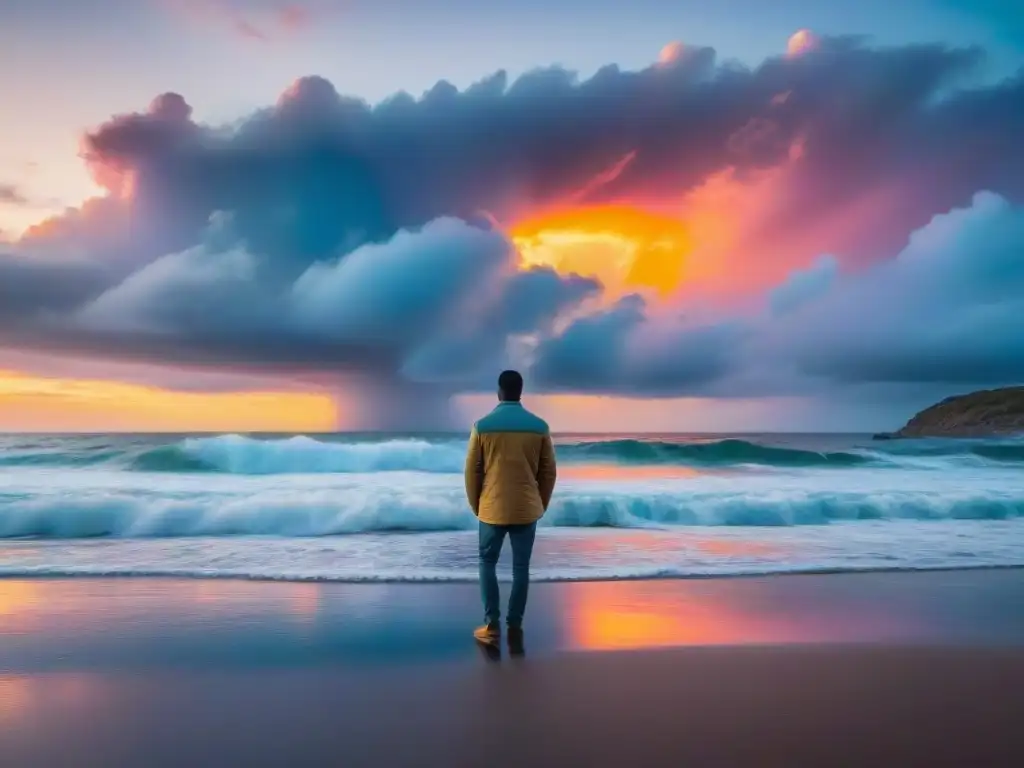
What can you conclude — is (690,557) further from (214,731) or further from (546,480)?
(214,731)

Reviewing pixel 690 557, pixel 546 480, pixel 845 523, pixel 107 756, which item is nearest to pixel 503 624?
pixel 546 480

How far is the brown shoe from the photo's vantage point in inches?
227

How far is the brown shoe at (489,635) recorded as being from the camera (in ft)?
18.9

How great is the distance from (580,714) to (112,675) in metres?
2.83

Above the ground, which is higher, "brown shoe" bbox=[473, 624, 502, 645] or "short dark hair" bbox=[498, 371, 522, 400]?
"short dark hair" bbox=[498, 371, 522, 400]

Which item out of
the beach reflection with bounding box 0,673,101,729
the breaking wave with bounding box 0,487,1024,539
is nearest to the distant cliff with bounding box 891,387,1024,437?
the breaking wave with bounding box 0,487,1024,539

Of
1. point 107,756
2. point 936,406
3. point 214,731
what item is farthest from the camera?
point 936,406

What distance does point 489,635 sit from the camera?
19.0ft

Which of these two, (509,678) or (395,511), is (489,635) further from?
(395,511)

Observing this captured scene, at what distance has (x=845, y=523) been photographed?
13414 millimetres

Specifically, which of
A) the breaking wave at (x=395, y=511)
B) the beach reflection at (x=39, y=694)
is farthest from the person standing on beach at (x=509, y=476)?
the breaking wave at (x=395, y=511)

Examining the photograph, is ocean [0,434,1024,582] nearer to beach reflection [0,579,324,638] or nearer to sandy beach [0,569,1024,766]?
beach reflection [0,579,324,638]

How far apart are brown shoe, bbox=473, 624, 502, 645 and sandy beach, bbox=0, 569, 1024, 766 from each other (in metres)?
0.15

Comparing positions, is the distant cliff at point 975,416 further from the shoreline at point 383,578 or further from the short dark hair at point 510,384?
the short dark hair at point 510,384
